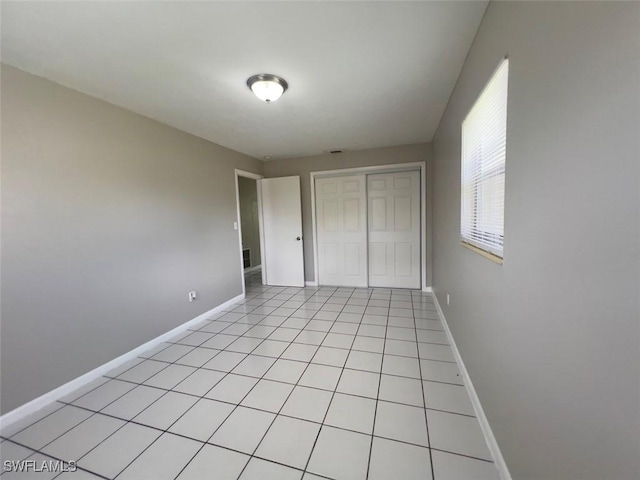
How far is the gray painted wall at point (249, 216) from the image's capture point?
6000 mm

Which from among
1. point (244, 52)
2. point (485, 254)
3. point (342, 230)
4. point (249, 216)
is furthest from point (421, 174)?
point (249, 216)

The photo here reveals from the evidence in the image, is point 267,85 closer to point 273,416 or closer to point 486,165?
point 486,165

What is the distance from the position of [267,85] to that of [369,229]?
2861 millimetres

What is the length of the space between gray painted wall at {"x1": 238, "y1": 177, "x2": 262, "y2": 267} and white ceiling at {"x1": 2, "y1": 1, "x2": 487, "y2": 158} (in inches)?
133

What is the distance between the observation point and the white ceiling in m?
1.34

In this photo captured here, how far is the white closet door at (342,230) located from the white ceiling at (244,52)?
1.71 meters

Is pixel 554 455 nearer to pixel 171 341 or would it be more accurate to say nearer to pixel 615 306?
pixel 615 306

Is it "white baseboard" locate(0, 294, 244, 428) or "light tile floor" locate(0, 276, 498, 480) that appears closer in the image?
"light tile floor" locate(0, 276, 498, 480)

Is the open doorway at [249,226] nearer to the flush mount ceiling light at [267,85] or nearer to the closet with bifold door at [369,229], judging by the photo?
the closet with bifold door at [369,229]

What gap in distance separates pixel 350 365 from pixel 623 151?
2079 millimetres

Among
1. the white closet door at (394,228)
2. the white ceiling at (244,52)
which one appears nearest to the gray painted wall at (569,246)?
the white ceiling at (244,52)

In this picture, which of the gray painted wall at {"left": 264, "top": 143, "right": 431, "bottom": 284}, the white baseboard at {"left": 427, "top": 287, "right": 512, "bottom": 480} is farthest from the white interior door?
the white baseboard at {"left": 427, "top": 287, "right": 512, "bottom": 480}

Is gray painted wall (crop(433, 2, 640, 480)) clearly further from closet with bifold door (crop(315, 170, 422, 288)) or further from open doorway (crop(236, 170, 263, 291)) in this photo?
open doorway (crop(236, 170, 263, 291))

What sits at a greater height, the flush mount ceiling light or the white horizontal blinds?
the flush mount ceiling light
